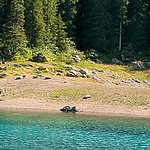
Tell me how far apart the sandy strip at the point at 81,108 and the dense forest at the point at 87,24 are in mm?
25771

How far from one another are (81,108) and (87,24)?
45.1m

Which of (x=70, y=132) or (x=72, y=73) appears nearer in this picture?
(x=70, y=132)

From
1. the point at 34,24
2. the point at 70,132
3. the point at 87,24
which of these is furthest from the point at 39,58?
the point at 70,132

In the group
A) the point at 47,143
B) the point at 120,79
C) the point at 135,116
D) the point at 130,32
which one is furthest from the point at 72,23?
the point at 47,143

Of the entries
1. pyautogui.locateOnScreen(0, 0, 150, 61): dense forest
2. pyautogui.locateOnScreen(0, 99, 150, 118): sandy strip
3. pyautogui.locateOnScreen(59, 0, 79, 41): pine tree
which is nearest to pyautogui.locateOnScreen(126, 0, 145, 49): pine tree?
pyautogui.locateOnScreen(0, 0, 150, 61): dense forest

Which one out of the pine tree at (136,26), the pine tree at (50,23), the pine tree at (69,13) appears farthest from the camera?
the pine tree at (69,13)

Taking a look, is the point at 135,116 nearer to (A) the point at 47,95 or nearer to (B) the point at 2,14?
(A) the point at 47,95

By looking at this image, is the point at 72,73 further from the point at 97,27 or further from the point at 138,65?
the point at 97,27

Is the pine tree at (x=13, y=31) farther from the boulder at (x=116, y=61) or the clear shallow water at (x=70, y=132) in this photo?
the clear shallow water at (x=70, y=132)

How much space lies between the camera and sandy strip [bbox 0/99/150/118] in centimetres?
2919

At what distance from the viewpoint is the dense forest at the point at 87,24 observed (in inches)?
2264

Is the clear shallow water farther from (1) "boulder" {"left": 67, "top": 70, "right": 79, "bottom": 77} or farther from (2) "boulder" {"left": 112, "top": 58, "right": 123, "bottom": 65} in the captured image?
(2) "boulder" {"left": 112, "top": 58, "right": 123, "bottom": 65}

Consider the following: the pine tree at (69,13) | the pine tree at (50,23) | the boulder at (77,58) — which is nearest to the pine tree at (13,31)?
the pine tree at (50,23)

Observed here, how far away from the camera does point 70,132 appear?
835 inches
